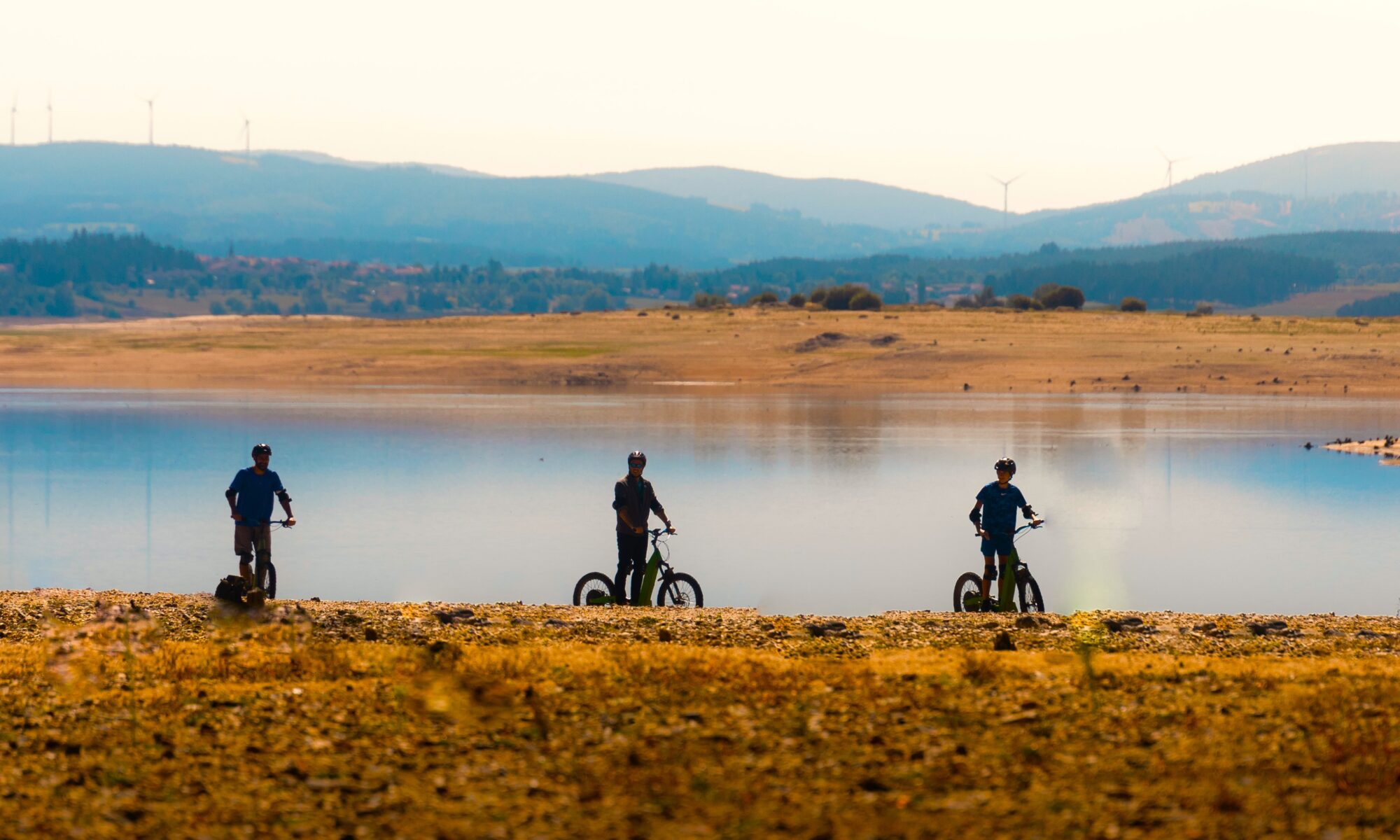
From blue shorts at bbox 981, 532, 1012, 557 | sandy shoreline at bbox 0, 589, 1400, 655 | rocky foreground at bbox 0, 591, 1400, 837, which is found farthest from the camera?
blue shorts at bbox 981, 532, 1012, 557

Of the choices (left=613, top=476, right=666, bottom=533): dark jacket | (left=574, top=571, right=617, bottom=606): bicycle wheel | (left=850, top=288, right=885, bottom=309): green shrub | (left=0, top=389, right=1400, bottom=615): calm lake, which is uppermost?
(left=850, top=288, right=885, bottom=309): green shrub

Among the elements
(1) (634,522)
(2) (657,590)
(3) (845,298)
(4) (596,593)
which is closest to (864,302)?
(3) (845,298)

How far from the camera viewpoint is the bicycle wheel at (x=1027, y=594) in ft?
57.7

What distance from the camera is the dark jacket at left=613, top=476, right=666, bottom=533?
17578 millimetres

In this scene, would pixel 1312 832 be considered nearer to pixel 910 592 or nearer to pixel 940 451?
pixel 910 592

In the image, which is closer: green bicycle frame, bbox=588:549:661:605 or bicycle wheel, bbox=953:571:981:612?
bicycle wheel, bbox=953:571:981:612

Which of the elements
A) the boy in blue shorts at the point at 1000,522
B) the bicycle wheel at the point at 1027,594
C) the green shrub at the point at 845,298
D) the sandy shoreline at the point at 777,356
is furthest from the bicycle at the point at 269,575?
the green shrub at the point at 845,298

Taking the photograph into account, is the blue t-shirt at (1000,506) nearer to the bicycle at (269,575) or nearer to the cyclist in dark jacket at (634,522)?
the cyclist in dark jacket at (634,522)

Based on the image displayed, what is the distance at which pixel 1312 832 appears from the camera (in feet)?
26.8

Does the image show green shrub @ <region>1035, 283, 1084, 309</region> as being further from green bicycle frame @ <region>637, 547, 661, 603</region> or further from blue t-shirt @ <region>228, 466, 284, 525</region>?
blue t-shirt @ <region>228, 466, 284, 525</region>

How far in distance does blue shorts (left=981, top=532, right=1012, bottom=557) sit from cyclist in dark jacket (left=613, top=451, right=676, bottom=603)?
138 inches

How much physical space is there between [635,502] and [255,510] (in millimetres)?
4245

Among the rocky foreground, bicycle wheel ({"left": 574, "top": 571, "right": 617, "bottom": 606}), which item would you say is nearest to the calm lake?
bicycle wheel ({"left": 574, "top": 571, "right": 617, "bottom": 606})

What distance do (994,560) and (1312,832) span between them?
10102mm
